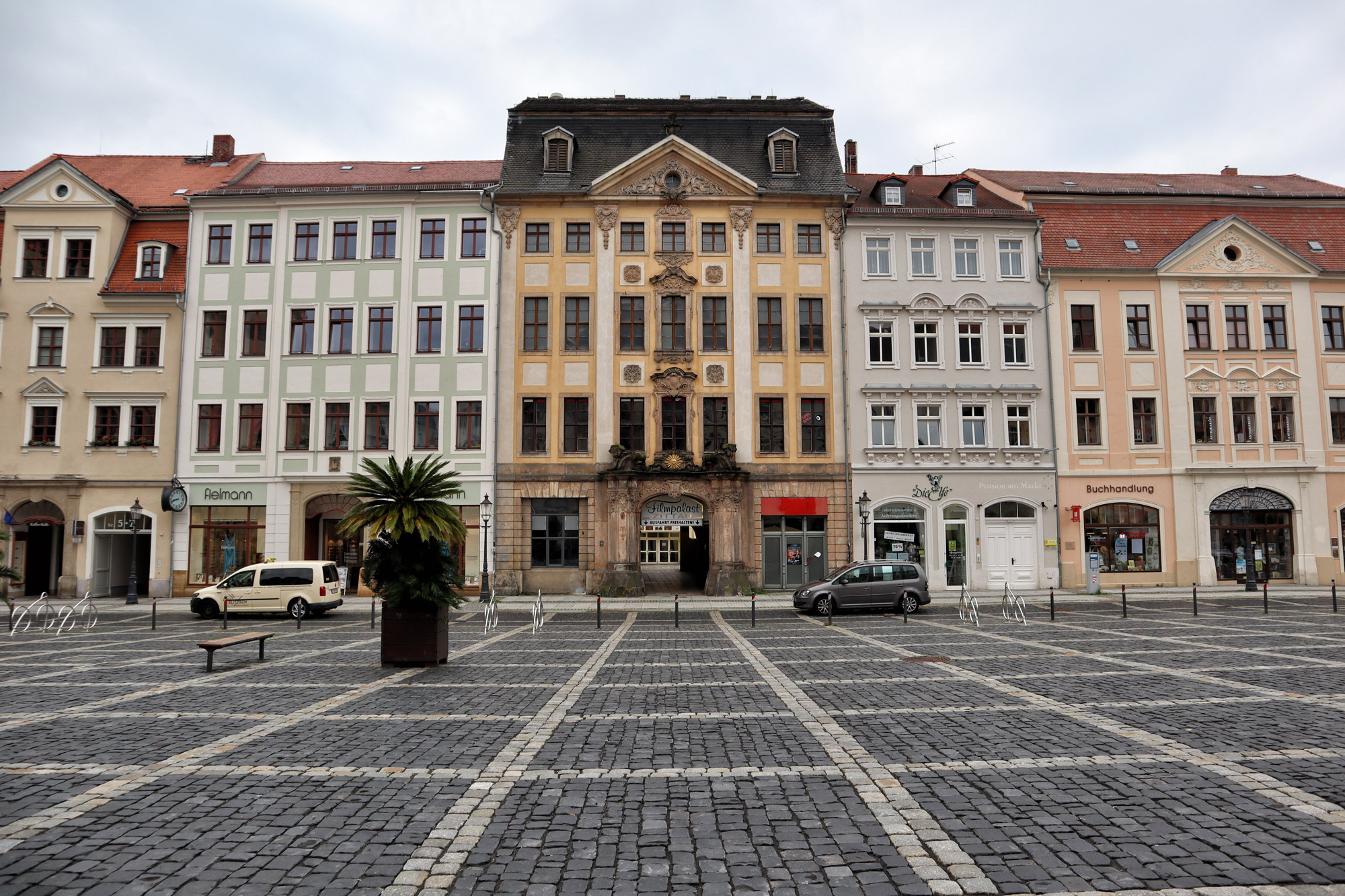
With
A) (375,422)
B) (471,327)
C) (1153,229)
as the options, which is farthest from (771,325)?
(1153,229)

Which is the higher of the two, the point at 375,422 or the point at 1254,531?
the point at 375,422

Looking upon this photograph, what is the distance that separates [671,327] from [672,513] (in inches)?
302

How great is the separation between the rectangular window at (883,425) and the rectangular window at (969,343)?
3767 millimetres

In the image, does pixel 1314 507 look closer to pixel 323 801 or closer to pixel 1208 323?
A: pixel 1208 323

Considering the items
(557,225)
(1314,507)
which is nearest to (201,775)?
(557,225)

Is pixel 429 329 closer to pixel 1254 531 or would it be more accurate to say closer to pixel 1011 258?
pixel 1011 258

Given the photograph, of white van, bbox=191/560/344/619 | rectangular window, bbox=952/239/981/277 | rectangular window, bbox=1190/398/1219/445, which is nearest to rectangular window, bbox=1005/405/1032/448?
rectangular window, bbox=952/239/981/277

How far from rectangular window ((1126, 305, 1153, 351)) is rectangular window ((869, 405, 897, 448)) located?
1057 cm

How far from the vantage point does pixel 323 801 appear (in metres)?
6.72

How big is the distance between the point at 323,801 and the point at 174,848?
1210mm

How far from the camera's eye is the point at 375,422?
32250mm

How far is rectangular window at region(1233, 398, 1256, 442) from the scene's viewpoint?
33.1 meters

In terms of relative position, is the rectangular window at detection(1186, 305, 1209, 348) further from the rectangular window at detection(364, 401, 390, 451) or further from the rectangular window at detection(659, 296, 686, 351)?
the rectangular window at detection(364, 401, 390, 451)

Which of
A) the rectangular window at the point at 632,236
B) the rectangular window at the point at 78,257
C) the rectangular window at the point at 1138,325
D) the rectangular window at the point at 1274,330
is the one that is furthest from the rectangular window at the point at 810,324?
the rectangular window at the point at 78,257
